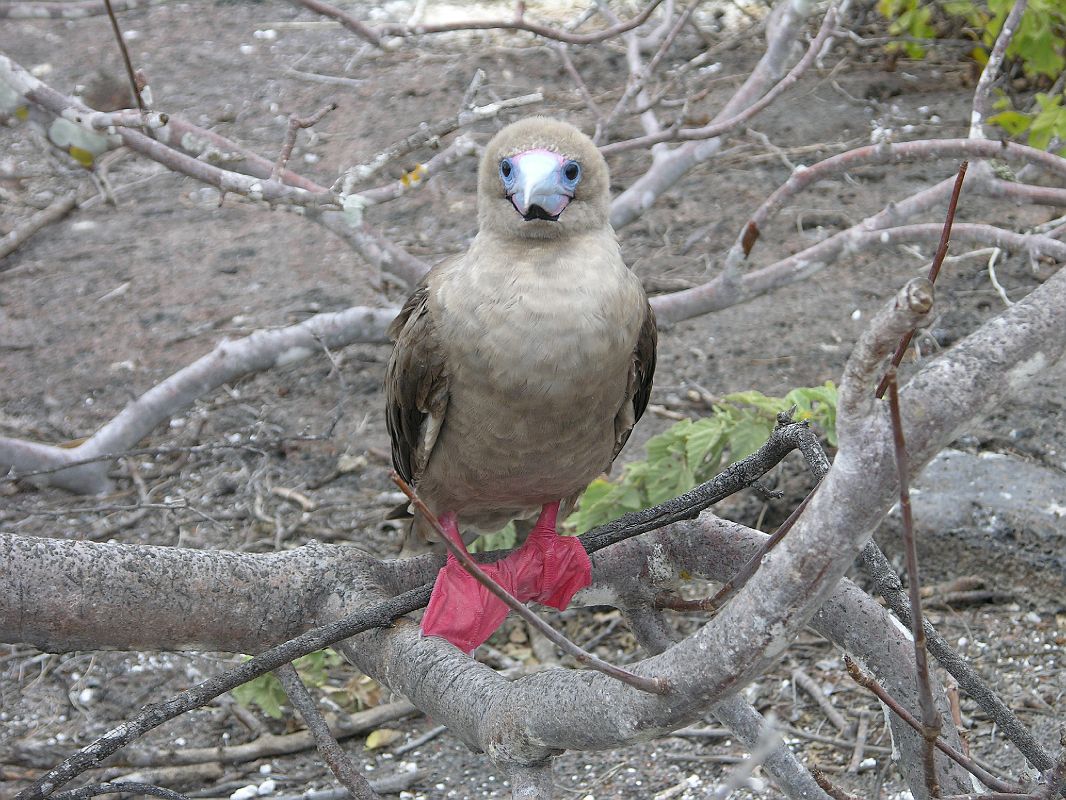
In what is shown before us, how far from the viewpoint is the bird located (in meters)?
2.47

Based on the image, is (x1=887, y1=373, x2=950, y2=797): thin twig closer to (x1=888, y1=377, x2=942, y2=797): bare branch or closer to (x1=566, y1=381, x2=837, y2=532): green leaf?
(x1=888, y1=377, x2=942, y2=797): bare branch

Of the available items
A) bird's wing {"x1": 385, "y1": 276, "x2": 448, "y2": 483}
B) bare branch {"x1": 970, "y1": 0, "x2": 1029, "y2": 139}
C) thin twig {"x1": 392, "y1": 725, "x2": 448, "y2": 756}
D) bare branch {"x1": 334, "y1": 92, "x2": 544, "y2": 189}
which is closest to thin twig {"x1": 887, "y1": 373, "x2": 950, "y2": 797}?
bird's wing {"x1": 385, "y1": 276, "x2": 448, "y2": 483}

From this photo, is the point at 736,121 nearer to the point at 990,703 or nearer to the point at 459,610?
the point at 459,610

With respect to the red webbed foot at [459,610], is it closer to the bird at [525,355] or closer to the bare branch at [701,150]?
the bird at [525,355]

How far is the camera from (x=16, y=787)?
10.3 feet

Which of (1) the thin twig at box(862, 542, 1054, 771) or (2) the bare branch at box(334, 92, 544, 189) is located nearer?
(1) the thin twig at box(862, 542, 1054, 771)

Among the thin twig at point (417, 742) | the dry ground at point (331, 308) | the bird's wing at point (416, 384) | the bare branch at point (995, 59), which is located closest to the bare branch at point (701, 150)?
the dry ground at point (331, 308)

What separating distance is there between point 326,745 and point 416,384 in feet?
2.83

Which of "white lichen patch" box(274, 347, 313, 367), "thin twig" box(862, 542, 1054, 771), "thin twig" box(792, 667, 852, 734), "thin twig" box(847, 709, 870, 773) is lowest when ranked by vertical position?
"thin twig" box(847, 709, 870, 773)

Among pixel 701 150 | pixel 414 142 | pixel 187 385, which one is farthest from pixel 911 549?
pixel 701 150

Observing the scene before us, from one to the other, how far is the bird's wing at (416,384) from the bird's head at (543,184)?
290 millimetres

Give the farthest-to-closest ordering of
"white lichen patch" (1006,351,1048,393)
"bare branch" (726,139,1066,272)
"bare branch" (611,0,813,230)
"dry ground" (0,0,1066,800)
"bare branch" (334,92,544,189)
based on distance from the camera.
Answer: "bare branch" (611,0,813,230) < "bare branch" (726,139,1066,272) < "dry ground" (0,0,1066,800) < "bare branch" (334,92,544,189) < "white lichen patch" (1006,351,1048,393)

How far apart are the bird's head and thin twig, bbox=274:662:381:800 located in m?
1.07

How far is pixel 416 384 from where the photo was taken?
2748 millimetres
